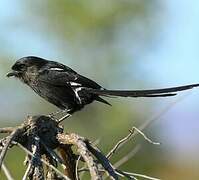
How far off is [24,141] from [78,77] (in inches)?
50.9

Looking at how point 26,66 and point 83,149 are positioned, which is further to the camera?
point 26,66

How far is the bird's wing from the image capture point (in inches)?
139

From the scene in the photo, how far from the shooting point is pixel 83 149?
2166 millimetres

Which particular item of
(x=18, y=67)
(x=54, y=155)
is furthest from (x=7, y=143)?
(x=18, y=67)

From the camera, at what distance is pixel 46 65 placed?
3924mm

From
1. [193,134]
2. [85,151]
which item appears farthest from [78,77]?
[193,134]

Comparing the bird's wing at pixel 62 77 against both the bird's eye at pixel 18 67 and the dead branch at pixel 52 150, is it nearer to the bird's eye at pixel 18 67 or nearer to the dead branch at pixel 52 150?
the bird's eye at pixel 18 67

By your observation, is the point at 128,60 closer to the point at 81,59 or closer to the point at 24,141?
the point at 81,59

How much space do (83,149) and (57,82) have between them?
5.39ft

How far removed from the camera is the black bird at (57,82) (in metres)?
3.57

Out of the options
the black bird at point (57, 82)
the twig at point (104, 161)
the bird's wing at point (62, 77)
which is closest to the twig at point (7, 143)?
the twig at point (104, 161)

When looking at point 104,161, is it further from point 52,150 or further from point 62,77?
point 62,77

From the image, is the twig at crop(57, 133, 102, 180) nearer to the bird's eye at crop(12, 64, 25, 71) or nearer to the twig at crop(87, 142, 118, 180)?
the twig at crop(87, 142, 118, 180)

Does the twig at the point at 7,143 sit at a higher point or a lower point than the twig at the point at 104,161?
higher
